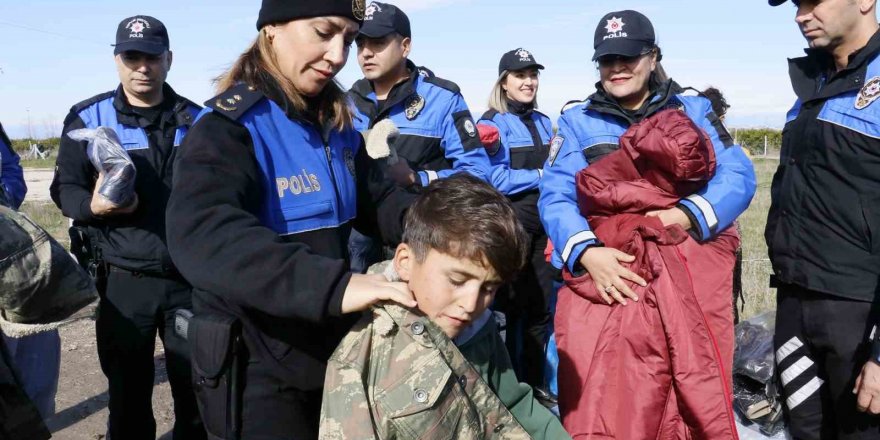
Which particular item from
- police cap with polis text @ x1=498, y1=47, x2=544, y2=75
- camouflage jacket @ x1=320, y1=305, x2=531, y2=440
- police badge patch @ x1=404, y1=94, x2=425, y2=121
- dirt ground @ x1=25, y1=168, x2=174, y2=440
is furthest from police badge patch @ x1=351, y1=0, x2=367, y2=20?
police cap with polis text @ x1=498, y1=47, x2=544, y2=75

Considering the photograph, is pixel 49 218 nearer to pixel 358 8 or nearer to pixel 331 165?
pixel 331 165

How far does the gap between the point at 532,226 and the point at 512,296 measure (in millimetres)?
508

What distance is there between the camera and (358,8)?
2.00 m

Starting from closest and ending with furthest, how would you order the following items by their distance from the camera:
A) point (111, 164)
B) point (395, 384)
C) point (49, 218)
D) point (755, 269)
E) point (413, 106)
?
1. point (395, 384)
2. point (111, 164)
3. point (413, 106)
4. point (755, 269)
5. point (49, 218)

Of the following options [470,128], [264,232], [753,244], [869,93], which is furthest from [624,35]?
[753,244]

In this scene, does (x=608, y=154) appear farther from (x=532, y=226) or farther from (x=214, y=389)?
(x=532, y=226)

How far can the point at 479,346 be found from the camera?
217 cm

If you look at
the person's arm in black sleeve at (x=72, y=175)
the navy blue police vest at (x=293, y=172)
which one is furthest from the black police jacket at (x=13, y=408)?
the person's arm in black sleeve at (x=72, y=175)

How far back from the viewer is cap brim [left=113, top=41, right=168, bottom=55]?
396 centimetres

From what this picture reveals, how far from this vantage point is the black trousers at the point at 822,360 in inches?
117

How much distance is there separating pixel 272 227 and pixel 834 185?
2321mm

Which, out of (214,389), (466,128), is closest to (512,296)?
(466,128)

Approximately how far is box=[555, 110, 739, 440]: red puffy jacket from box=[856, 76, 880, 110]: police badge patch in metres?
0.67

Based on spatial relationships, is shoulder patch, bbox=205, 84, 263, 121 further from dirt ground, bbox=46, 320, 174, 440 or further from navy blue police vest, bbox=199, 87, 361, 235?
dirt ground, bbox=46, 320, 174, 440
